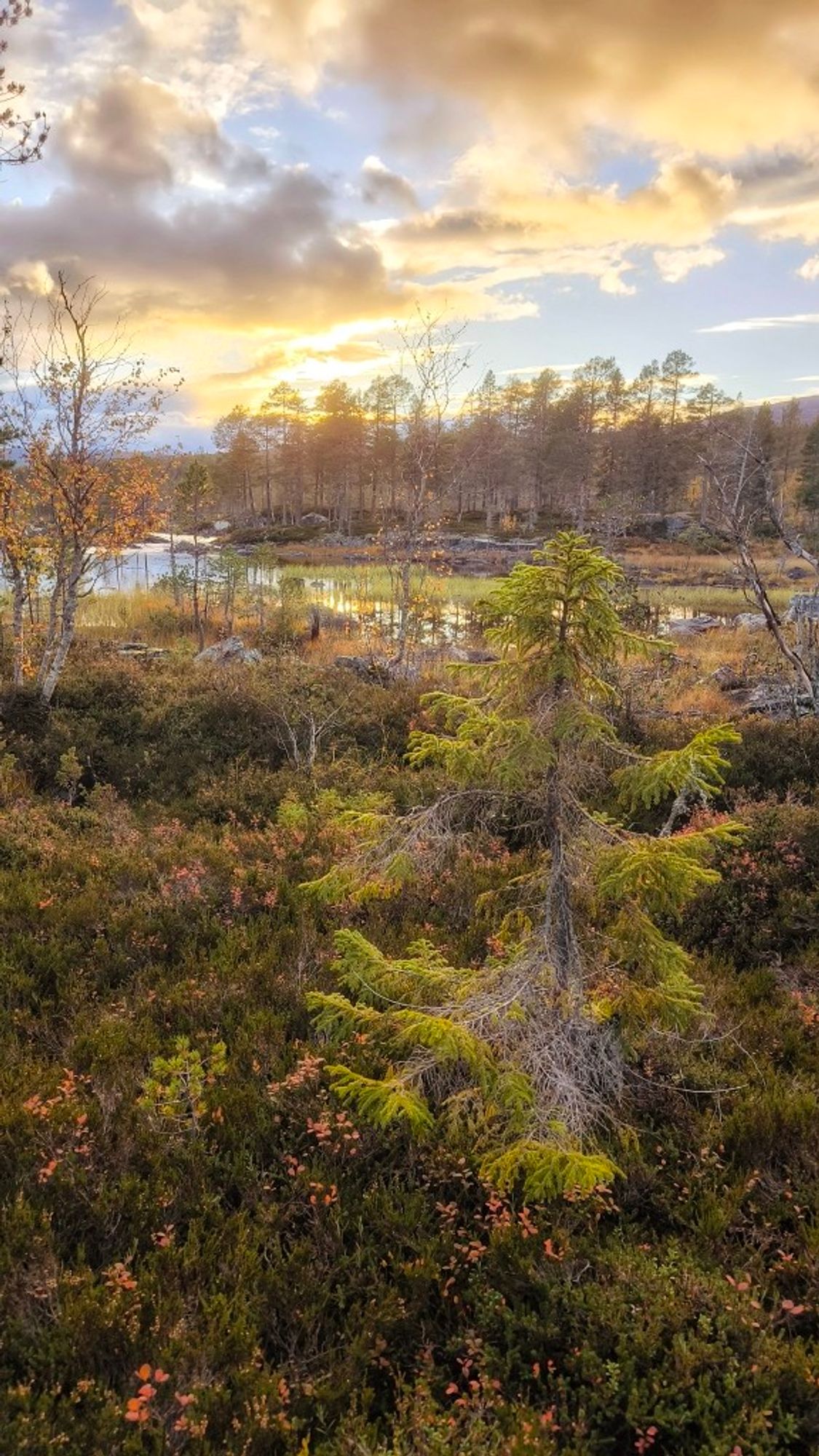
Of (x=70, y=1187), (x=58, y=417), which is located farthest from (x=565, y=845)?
(x=58, y=417)

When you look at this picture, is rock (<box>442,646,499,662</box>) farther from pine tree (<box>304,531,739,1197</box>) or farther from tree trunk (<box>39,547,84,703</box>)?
pine tree (<box>304,531,739,1197</box>)

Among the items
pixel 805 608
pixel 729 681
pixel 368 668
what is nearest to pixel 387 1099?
pixel 368 668

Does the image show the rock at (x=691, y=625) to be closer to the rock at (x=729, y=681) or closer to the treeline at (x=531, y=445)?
the rock at (x=729, y=681)

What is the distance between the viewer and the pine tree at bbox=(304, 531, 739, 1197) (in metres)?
3.67

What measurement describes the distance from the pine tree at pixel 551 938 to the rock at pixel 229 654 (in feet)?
44.0

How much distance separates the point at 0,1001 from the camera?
5.70 metres

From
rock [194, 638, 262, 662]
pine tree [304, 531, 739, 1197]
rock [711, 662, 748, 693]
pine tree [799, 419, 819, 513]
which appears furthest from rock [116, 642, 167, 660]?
pine tree [799, 419, 819, 513]

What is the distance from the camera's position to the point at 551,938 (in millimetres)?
4422

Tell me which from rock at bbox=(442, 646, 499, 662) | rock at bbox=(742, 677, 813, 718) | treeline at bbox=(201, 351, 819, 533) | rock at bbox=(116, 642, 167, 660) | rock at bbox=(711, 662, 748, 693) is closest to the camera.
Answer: rock at bbox=(742, 677, 813, 718)

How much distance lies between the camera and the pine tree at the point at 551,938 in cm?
367

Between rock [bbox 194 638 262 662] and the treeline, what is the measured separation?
46.4 metres

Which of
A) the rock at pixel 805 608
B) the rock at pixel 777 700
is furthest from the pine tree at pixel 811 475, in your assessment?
the rock at pixel 777 700

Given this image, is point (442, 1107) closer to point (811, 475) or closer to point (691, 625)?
Result: point (691, 625)

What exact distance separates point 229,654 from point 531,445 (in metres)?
64.2
